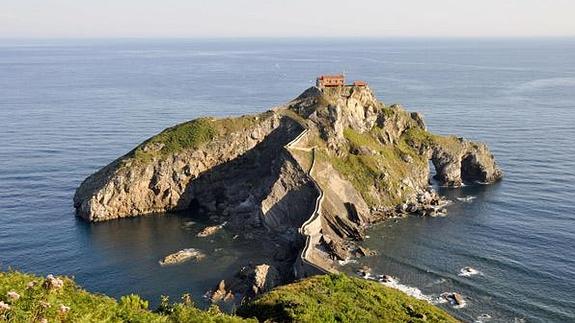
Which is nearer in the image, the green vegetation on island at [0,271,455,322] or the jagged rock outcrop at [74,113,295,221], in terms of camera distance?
the green vegetation on island at [0,271,455,322]

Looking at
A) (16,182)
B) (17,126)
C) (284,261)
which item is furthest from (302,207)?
(17,126)

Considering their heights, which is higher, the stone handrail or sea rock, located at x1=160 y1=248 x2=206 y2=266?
the stone handrail

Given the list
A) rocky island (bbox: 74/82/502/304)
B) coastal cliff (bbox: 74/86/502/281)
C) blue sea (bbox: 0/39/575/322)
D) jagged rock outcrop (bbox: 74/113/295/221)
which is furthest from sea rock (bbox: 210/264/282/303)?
jagged rock outcrop (bbox: 74/113/295/221)

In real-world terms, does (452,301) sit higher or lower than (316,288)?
lower

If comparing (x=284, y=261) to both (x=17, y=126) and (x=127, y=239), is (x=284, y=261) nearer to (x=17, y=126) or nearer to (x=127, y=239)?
(x=127, y=239)

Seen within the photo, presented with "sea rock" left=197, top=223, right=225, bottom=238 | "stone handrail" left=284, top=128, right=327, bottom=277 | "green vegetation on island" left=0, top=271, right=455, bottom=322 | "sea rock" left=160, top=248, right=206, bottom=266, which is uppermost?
"green vegetation on island" left=0, top=271, right=455, bottom=322

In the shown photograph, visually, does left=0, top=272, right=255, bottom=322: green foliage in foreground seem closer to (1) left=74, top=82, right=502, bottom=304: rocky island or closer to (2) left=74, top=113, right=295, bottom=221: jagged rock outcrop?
(1) left=74, top=82, right=502, bottom=304: rocky island
